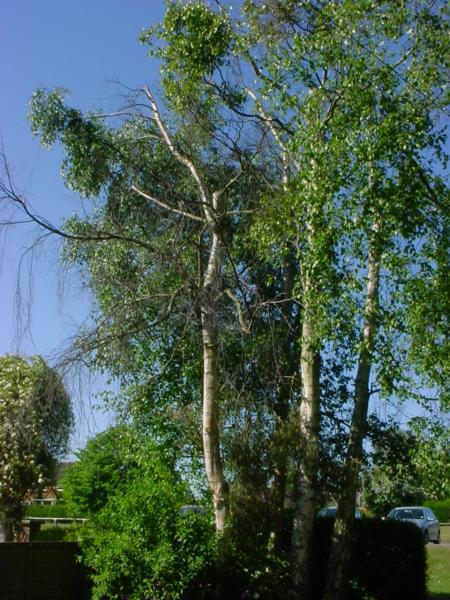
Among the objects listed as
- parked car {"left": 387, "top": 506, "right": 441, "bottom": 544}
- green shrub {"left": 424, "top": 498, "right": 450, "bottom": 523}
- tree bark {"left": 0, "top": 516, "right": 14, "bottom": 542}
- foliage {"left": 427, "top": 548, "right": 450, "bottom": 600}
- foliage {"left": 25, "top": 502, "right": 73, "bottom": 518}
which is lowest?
foliage {"left": 427, "top": 548, "right": 450, "bottom": 600}

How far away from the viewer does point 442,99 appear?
14.5 metres

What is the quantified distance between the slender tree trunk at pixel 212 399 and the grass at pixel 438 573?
6.52 metres

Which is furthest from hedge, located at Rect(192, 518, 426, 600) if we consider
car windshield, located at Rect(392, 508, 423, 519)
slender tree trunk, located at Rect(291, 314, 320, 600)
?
car windshield, located at Rect(392, 508, 423, 519)

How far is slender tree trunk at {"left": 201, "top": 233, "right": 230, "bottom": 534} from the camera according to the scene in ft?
51.3

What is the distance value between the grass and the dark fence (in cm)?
749

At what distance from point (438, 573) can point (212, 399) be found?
471 inches

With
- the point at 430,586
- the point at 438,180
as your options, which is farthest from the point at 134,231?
the point at 430,586

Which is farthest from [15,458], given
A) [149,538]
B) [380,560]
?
[149,538]

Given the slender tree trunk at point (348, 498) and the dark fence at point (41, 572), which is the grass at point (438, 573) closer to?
the slender tree trunk at point (348, 498)

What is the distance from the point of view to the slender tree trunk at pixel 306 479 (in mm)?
16141

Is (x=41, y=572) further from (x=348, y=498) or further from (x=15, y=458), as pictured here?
(x=15, y=458)

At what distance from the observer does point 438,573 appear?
2478 cm

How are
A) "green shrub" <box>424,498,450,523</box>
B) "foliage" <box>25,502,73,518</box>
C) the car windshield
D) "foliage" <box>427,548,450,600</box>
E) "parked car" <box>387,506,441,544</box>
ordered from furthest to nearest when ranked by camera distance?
"green shrub" <box>424,498,450,523</box>, "foliage" <box>25,502,73,518</box>, the car windshield, "parked car" <box>387,506,441,544</box>, "foliage" <box>427,548,450,600</box>

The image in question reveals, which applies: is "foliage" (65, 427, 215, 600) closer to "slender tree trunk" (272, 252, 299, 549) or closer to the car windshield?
"slender tree trunk" (272, 252, 299, 549)
